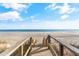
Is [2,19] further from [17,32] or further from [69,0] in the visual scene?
[69,0]

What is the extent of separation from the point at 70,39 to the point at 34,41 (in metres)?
0.33

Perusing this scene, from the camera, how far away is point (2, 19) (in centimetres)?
148

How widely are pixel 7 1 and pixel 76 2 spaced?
1.92 feet

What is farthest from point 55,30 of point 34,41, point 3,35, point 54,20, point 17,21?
point 3,35

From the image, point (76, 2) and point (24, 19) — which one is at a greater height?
point (76, 2)

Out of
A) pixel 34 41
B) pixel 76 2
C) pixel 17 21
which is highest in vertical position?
pixel 76 2

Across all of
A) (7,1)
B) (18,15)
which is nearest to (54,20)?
(18,15)

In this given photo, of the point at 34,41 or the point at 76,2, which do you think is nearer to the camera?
the point at 76,2

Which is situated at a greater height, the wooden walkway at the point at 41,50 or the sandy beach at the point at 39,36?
the sandy beach at the point at 39,36

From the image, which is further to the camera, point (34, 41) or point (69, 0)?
point (34, 41)

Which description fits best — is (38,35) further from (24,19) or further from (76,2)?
(76,2)

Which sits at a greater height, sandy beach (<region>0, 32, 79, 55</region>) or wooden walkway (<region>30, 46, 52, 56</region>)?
sandy beach (<region>0, 32, 79, 55</region>)

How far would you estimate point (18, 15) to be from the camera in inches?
59.4

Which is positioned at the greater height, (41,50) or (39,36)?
(39,36)
